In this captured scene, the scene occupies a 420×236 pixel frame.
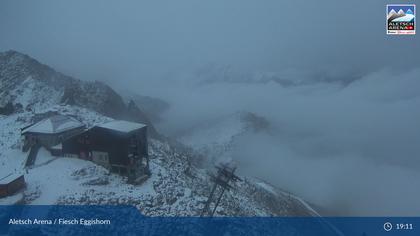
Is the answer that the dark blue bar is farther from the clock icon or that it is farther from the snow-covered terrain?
the snow-covered terrain

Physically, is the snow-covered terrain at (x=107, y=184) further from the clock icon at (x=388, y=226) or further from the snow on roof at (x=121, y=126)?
the clock icon at (x=388, y=226)

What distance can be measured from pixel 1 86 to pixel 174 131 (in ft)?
259

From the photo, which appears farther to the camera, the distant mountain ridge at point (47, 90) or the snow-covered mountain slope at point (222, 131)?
the snow-covered mountain slope at point (222, 131)

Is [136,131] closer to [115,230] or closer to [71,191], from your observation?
[71,191]

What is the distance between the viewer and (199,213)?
33406mm

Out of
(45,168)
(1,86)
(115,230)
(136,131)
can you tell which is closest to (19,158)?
(45,168)

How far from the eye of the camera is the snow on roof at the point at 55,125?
4078 cm

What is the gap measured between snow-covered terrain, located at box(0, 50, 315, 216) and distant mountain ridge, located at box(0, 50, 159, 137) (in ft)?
7.96

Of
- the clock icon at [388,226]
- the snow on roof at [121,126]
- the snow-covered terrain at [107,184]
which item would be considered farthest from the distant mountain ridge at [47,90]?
the clock icon at [388,226]

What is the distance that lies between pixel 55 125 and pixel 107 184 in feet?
40.2

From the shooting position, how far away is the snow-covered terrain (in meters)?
32.5

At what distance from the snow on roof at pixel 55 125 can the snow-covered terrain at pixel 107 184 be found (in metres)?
2.21

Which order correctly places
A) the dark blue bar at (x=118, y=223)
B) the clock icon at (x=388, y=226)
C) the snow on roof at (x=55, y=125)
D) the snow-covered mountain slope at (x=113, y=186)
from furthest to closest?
the snow on roof at (x=55, y=125), the snow-covered mountain slope at (x=113, y=186), the clock icon at (x=388, y=226), the dark blue bar at (x=118, y=223)

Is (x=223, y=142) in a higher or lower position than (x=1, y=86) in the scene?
lower
